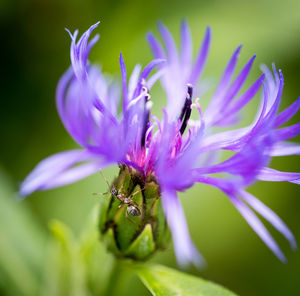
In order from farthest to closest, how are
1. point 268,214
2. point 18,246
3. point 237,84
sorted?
point 18,246
point 237,84
point 268,214

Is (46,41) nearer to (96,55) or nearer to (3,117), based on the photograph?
(96,55)

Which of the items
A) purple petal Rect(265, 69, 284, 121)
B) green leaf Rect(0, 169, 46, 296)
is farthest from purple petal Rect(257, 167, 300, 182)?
green leaf Rect(0, 169, 46, 296)

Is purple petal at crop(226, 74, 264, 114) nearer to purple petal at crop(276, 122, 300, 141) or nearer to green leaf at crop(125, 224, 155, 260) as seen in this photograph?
purple petal at crop(276, 122, 300, 141)

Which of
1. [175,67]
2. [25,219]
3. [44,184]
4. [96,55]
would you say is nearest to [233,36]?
[96,55]

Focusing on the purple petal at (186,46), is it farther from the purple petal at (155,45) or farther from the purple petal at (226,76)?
the purple petal at (226,76)

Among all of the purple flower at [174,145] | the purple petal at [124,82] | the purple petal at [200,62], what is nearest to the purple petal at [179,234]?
the purple flower at [174,145]

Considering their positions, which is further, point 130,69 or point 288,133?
point 130,69

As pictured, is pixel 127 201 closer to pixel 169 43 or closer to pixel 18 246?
pixel 169 43

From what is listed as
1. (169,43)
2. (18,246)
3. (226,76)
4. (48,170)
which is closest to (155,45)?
(169,43)
